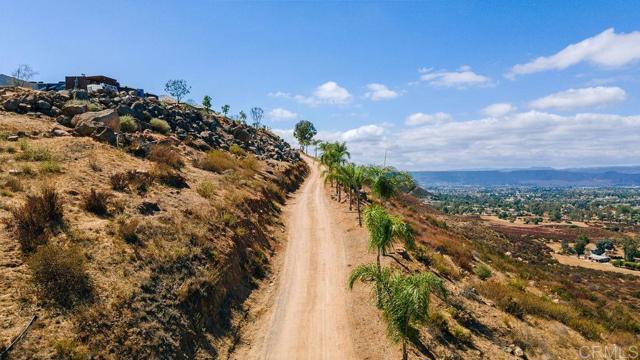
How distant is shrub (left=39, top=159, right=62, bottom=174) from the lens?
19.8 m

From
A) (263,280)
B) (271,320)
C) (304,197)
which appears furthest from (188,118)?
(271,320)

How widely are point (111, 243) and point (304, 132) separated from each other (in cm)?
10798

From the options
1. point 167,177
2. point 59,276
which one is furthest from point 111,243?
point 167,177

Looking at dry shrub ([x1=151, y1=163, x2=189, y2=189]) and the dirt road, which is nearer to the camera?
the dirt road

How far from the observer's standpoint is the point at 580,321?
81.5 feet

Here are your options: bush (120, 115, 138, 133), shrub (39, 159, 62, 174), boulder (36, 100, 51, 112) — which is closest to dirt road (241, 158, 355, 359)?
shrub (39, 159, 62, 174)

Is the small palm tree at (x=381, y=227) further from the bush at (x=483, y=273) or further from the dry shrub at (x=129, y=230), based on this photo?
the bush at (x=483, y=273)

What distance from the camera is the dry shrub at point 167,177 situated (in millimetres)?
25172

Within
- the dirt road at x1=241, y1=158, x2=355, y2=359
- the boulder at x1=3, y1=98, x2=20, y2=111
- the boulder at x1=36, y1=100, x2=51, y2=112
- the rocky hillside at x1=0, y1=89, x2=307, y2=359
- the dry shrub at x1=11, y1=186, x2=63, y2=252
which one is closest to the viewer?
the rocky hillside at x1=0, y1=89, x2=307, y2=359

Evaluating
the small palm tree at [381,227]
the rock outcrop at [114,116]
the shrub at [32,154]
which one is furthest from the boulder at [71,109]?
the small palm tree at [381,227]

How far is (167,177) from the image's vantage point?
2567cm

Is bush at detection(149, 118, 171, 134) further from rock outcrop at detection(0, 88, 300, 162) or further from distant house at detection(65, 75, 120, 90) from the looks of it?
distant house at detection(65, 75, 120, 90)

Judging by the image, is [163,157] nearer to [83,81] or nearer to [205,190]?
[205,190]

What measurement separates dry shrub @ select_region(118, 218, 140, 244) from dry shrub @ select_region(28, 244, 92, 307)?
123 inches
